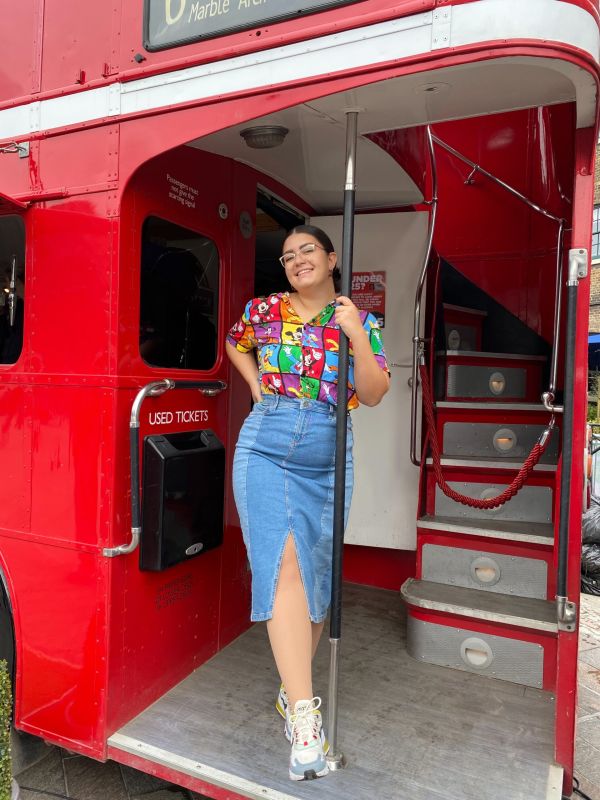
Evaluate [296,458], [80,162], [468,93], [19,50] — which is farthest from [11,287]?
[468,93]

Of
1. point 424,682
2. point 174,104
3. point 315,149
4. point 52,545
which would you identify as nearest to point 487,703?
point 424,682

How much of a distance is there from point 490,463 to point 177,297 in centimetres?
170

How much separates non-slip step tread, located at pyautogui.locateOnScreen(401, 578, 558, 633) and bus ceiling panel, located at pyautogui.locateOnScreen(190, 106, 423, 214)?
192cm

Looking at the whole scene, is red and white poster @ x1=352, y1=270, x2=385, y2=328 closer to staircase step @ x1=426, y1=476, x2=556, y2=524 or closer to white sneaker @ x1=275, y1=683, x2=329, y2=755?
staircase step @ x1=426, y1=476, x2=556, y2=524

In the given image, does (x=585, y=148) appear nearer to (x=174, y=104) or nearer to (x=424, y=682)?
(x=174, y=104)

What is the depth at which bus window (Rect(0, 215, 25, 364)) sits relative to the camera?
2322 mm

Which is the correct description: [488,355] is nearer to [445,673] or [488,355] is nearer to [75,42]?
[445,673]

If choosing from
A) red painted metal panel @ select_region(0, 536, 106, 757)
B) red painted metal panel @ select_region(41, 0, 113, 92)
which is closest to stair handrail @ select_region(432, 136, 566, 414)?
red painted metal panel @ select_region(41, 0, 113, 92)

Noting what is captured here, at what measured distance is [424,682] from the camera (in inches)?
99.2

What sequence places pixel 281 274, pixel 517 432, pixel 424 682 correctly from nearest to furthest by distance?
pixel 424 682 → pixel 517 432 → pixel 281 274

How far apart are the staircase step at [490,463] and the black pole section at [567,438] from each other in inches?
43.1

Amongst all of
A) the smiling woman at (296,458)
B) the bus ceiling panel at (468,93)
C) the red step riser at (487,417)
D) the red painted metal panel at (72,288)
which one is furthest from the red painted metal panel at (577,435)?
the red painted metal panel at (72,288)

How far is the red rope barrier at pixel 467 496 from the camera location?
245cm

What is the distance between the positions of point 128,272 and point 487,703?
7.01 ft
